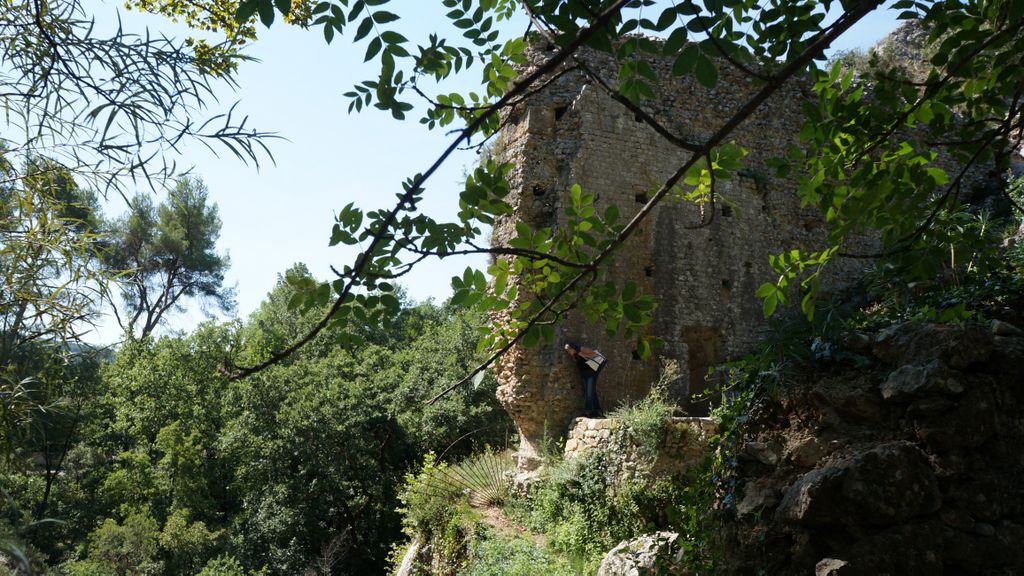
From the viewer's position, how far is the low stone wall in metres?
8.51

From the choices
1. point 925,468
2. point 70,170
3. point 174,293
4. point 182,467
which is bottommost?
point 925,468

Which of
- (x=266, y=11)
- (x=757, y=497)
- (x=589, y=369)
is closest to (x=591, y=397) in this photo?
(x=589, y=369)

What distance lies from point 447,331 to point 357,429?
4.05 meters

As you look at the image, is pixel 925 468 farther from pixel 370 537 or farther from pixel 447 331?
pixel 447 331

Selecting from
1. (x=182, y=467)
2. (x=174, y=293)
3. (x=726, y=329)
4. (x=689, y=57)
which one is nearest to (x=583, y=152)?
(x=726, y=329)

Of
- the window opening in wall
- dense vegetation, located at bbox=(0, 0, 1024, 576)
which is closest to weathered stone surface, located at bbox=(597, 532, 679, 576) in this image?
dense vegetation, located at bbox=(0, 0, 1024, 576)

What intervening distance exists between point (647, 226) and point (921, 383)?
770cm

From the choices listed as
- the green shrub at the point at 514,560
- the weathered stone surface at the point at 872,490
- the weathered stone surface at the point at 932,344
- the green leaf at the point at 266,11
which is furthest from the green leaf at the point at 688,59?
the green shrub at the point at 514,560

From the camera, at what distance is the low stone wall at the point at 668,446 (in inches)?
335

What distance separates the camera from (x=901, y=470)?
3.51m

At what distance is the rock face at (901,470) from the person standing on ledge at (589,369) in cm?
600

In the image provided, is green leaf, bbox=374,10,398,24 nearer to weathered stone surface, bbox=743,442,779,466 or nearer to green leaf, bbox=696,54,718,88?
green leaf, bbox=696,54,718,88

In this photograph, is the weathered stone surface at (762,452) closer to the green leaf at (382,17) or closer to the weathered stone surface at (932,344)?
the weathered stone surface at (932,344)

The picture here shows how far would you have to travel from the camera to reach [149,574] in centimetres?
1380
